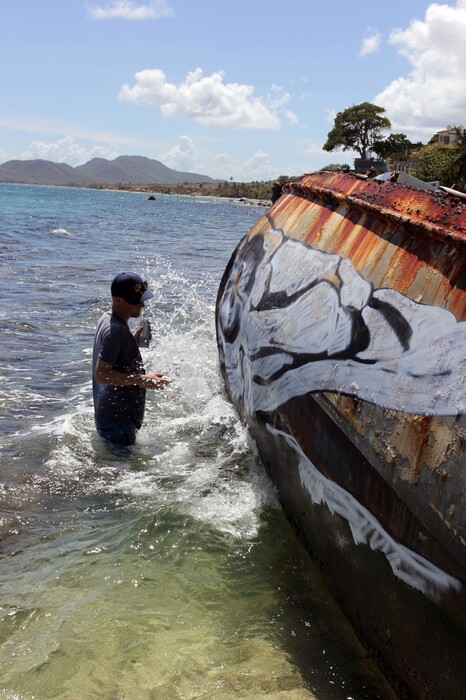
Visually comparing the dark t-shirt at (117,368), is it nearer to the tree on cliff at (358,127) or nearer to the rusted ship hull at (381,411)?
the rusted ship hull at (381,411)

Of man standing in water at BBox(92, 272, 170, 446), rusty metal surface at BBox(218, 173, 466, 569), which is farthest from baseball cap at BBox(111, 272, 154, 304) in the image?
rusty metal surface at BBox(218, 173, 466, 569)

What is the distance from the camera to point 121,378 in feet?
16.5

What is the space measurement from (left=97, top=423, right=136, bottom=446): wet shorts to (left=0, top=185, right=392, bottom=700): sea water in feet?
0.46

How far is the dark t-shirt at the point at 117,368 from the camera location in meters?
5.02

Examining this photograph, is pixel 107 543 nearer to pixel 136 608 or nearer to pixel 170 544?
pixel 170 544

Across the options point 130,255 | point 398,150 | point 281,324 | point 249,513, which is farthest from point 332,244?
point 398,150

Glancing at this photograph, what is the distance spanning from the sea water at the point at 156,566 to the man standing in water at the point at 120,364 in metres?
0.45

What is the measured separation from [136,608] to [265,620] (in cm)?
69

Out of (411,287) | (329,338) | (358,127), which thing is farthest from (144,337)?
(358,127)

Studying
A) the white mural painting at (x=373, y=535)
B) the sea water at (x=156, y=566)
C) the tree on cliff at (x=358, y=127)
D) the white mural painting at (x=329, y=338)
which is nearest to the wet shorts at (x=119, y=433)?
the sea water at (x=156, y=566)

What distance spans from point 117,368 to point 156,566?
154 centimetres

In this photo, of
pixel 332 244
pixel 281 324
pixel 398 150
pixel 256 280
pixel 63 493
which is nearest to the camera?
pixel 332 244

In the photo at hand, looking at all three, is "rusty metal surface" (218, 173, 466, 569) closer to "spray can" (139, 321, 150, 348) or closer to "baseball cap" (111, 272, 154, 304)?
"baseball cap" (111, 272, 154, 304)

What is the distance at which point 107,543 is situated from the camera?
4.43m
